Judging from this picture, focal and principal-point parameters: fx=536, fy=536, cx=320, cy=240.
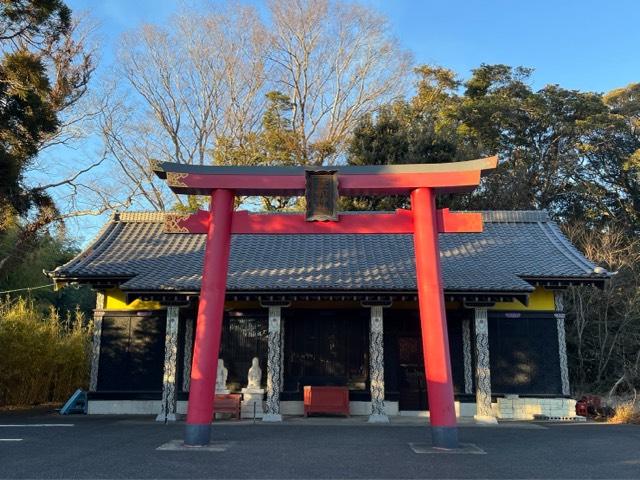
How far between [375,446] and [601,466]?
10.0ft

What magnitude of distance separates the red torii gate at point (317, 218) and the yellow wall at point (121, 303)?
16.0 feet

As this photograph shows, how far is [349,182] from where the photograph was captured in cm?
890

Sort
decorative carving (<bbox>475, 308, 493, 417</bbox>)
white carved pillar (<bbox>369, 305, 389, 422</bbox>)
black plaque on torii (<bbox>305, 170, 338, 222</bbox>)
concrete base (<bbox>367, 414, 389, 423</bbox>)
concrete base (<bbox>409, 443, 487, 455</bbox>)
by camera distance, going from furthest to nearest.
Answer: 1. decorative carving (<bbox>475, 308, 493, 417</bbox>)
2. white carved pillar (<bbox>369, 305, 389, 422</bbox>)
3. concrete base (<bbox>367, 414, 389, 423</bbox>)
4. black plaque on torii (<bbox>305, 170, 338, 222</bbox>)
5. concrete base (<bbox>409, 443, 487, 455</bbox>)

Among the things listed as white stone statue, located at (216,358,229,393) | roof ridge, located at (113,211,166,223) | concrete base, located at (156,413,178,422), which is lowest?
concrete base, located at (156,413,178,422)

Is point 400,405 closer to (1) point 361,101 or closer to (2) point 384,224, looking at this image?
(2) point 384,224

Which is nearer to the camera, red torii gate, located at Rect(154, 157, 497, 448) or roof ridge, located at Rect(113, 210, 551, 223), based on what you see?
red torii gate, located at Rect(154, 157, 497, 448)

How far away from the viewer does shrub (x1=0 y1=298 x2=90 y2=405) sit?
13.5 m

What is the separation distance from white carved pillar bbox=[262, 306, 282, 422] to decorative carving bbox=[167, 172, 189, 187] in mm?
4305

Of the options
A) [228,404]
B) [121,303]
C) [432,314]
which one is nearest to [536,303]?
[432,314]

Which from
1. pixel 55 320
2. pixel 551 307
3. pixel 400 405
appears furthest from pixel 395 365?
pixel 55 320

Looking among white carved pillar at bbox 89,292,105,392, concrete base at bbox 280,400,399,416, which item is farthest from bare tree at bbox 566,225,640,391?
white carved pillar at bbox 89,292,105,392

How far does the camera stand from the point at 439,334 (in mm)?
8148

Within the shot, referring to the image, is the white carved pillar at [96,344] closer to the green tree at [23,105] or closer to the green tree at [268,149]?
the green tree at [23,105]

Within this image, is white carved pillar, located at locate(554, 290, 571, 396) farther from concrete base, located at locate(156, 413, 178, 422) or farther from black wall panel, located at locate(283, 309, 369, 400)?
concrete base, located at locate(156, 413, 178, 422)
